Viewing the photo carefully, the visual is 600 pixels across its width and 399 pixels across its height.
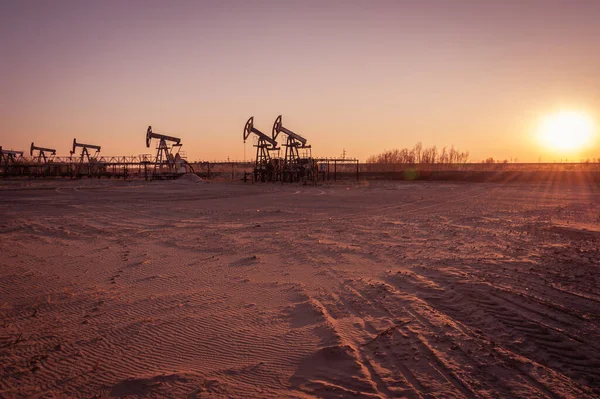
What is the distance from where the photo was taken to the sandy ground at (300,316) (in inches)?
112

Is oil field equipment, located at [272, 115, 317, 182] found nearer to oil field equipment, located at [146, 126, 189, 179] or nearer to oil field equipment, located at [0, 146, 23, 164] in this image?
oil field equipment, located at [146, 126, 189, 179]

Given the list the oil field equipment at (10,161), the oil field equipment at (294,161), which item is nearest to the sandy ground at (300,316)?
the oil field equipment at (294,161)

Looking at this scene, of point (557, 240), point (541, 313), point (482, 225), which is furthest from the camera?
point (482, 225)

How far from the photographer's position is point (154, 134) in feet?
135

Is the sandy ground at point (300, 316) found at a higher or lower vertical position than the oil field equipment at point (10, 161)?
lower

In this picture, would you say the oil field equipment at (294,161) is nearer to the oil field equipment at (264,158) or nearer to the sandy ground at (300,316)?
the oil field equipment at (264,158)

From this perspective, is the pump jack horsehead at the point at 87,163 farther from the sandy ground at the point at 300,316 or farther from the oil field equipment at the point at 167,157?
the sandy ground at the point at 300,316

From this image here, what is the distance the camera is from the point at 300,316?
4078mm

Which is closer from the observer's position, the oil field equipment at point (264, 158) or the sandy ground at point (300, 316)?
the sandy ground at point (300, 316)

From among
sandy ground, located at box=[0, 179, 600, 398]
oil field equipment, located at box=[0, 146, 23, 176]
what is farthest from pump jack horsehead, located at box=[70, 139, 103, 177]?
sandy ground, located at box=[0, 179, 600, 398]

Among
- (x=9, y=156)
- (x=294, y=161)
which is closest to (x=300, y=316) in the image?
(x=294, y=161)

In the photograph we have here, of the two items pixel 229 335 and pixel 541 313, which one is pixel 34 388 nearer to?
pixel 229 335

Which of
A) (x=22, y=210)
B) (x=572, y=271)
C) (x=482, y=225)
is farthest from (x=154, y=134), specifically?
(x=572, y=271)

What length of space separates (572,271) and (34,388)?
6403 millimetres
